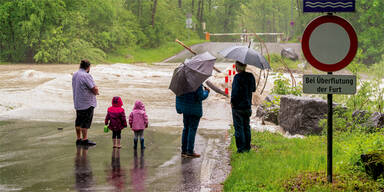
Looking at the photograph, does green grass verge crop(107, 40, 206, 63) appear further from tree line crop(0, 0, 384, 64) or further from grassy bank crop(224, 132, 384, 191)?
grassy bank crop(224, 132, 384, 191)

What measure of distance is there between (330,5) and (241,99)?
317 cm

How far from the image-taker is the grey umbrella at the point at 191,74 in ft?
29.1

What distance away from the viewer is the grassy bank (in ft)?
20.2

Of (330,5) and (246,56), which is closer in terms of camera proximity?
(330,5)

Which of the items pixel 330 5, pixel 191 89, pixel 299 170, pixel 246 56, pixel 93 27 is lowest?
pixel 299 170

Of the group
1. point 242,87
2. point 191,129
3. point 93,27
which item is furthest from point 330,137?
point 93,27

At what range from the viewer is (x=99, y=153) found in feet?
31.2

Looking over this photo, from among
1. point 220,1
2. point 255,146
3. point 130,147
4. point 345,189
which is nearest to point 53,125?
point 130,147

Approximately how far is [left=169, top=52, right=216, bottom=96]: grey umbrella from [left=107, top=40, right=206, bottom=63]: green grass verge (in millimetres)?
45169

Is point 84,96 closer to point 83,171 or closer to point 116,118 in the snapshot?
point 116,118

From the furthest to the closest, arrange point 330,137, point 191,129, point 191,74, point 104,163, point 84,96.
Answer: point 84,96
point 191,129
point 191,74
point 104,163
point 330,137

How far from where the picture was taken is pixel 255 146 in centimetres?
983

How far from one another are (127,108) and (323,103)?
747 cm

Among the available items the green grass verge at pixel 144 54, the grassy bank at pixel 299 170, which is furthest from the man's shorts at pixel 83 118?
the green grass verge at pixel 144 54
